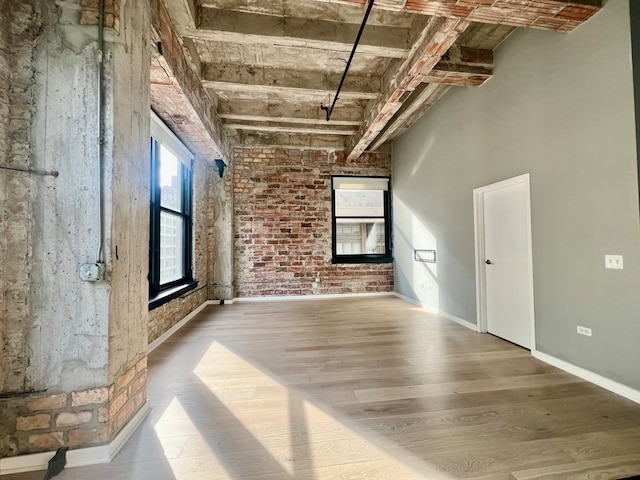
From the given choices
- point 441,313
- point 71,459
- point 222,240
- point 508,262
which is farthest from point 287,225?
point 71,459

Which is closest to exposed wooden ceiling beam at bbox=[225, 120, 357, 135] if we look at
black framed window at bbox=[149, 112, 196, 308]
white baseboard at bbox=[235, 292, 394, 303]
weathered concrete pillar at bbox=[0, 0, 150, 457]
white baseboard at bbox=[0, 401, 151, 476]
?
black framed window at bbox=[149, 112, 196, 308]

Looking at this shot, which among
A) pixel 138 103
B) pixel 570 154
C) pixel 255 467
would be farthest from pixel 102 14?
pixel 570 154

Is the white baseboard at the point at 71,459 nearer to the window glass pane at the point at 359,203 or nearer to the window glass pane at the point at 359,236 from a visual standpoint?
the window glass pane at the point at 359,236

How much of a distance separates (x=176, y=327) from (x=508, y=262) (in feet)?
13.8

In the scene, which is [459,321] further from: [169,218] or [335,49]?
[169,218]

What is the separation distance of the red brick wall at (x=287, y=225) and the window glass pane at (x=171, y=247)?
1305mm

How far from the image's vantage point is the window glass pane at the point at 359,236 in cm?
572

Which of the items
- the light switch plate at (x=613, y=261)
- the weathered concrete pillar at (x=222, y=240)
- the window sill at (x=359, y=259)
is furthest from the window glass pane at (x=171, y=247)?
the light switch plate at (x=613, y=261)

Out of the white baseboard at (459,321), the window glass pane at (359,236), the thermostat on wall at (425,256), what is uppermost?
the window glass pane at (359,236)

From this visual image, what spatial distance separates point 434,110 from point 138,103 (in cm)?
410

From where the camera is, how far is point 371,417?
5.47 feet

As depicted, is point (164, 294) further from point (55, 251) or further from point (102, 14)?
point (102, 14)

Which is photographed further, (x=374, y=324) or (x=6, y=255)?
(x=374, y=324)

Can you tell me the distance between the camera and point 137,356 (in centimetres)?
161
